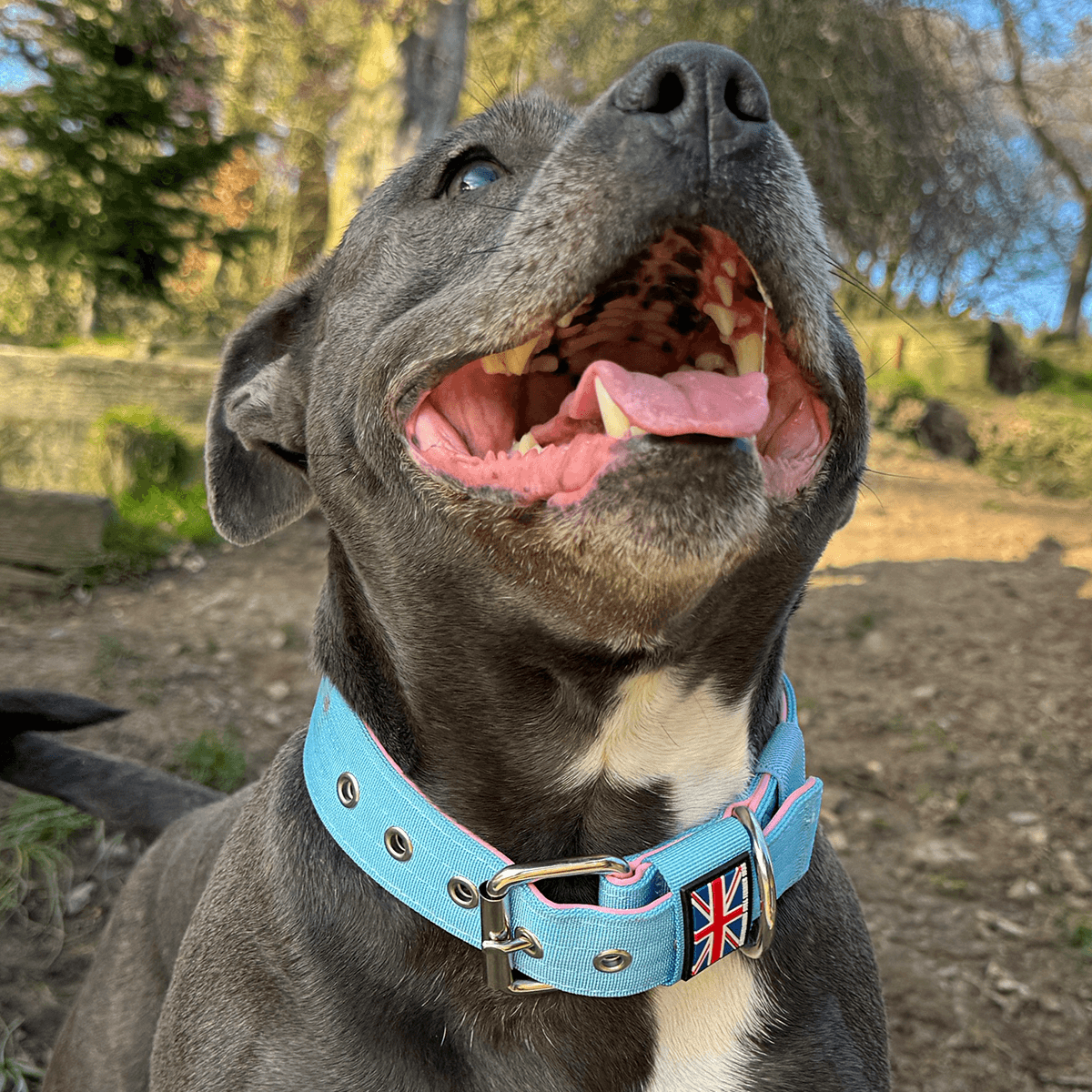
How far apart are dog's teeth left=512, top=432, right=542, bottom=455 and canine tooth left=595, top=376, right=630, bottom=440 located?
13 cm

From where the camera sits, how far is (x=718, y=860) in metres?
1.62

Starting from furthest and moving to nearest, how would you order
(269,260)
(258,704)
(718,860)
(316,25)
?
(269,260)
(316,25)
(258,704)
(718,860)

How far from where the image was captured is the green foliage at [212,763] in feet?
13.5

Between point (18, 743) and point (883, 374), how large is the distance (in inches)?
514

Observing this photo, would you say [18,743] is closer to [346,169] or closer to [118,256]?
[118,256]

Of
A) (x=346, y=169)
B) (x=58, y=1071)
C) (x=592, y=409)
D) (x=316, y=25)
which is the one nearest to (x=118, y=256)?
(x=346, y=169)

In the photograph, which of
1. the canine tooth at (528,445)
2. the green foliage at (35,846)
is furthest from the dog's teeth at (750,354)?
the green foliage at (35,846)

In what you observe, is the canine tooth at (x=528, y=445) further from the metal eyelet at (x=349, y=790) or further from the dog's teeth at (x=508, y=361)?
the metal eyelet at (x=349, y=790)

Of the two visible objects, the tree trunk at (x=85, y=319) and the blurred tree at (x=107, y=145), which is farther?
the tree trunk at (x=85, y=319)

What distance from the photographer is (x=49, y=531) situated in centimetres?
602

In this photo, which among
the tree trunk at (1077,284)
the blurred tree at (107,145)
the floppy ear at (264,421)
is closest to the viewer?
the floppy ear at (264,421)

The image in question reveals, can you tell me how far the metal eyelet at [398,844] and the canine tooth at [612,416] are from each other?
0.76 m

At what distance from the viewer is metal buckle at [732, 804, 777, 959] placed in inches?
63.4

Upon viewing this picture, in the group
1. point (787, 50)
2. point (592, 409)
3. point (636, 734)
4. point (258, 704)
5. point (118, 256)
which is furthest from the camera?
point (787, 50)
